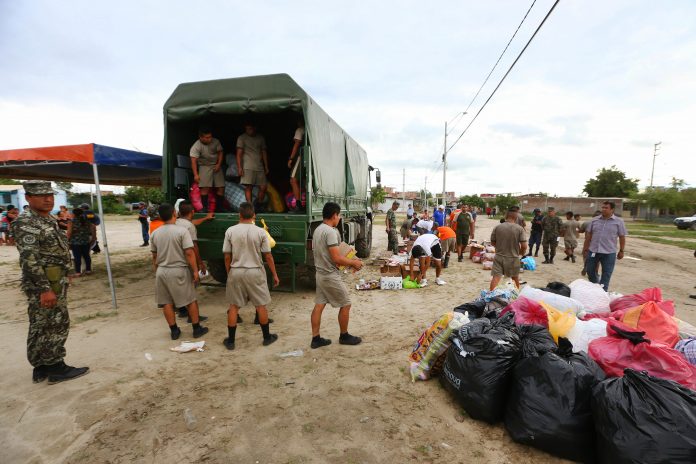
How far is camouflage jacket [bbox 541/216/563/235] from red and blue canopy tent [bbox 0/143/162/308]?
31.4ft

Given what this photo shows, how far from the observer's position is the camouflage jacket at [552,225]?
346 inches

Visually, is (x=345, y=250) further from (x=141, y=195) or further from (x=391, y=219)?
(x=141, y=195)

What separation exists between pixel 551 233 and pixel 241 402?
29.6 ft

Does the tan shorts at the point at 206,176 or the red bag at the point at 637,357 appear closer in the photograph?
the red bag at the point at 637,357

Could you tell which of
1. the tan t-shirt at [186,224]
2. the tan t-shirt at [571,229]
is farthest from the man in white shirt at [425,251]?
the tan t-shirt at [571,229]

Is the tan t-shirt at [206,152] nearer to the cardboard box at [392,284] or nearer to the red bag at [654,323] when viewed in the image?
the cardboard box at [392,284]

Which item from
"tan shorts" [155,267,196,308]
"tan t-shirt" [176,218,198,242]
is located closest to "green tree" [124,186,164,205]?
"tan t-shirt" [176,218,198,242]

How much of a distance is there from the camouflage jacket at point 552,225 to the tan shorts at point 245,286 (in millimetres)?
8358

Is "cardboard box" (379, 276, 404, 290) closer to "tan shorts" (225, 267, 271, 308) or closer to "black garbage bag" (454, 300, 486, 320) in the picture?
"black garbage bag" (454, 300, 486, 320)

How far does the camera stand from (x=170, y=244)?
3689 millimetres

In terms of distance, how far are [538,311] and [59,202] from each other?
35.0m

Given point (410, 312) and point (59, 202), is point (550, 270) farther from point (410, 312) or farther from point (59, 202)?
point (59, 202)

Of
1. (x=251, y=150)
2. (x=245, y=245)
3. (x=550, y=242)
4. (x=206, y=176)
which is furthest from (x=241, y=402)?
(x=550, y=242)

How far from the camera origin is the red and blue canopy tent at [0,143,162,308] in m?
4.77
